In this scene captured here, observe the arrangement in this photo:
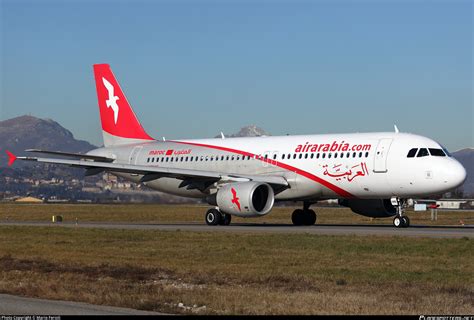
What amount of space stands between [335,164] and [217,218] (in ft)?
19.9

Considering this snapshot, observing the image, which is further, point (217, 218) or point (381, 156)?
point (217, 218)

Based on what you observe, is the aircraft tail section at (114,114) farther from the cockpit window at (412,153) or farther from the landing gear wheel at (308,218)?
the cockpit window at (412,153)

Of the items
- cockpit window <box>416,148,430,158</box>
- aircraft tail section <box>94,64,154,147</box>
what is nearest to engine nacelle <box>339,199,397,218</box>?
cockpit window <box>416,148,430,158</box>

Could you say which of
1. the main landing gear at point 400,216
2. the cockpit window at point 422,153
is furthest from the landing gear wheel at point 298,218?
the cockpit window at point 422,153

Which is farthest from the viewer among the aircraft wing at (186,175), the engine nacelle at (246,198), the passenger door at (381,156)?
the aircraft wing at (186,175)

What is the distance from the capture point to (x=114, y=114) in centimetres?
4956

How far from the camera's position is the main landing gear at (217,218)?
133ft

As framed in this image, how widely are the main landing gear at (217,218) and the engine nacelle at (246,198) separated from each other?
1.50m

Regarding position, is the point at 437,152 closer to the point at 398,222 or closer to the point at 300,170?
the point at 398,222

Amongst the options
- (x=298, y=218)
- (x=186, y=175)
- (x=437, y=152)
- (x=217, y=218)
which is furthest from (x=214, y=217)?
(x=437, y=152)

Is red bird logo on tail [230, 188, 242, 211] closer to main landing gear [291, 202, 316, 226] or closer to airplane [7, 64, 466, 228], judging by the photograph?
airplane [7, 64, 466, 228]

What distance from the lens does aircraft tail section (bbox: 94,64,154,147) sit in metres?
48.9

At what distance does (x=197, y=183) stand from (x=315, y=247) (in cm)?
1607

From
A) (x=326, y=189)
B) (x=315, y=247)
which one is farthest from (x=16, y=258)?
(x=326, y=189)
